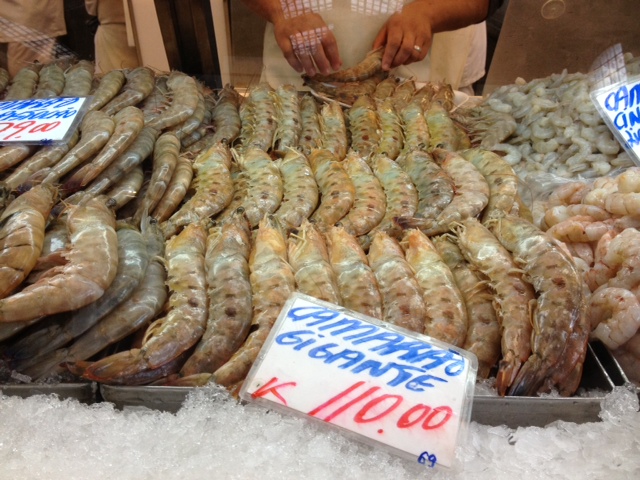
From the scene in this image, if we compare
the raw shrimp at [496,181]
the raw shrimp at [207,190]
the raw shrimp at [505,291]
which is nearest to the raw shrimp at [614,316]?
the raw shrimp at [505,291]

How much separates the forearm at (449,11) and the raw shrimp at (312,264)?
1935 mm

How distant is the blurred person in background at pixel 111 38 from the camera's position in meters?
3.12

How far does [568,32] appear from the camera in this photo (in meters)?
3.84

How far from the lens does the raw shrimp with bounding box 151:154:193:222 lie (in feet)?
7.88

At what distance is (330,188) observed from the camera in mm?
2605

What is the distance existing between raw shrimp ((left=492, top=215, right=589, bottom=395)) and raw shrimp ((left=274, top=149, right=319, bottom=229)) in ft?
3.14

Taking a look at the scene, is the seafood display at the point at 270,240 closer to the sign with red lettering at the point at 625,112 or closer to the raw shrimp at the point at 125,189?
the raw shrimp at the point at 125,189

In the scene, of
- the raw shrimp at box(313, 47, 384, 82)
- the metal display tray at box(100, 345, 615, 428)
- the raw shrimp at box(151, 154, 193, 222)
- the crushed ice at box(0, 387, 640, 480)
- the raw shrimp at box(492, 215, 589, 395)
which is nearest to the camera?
the crushed ice at box(0, 387, 640, 480)

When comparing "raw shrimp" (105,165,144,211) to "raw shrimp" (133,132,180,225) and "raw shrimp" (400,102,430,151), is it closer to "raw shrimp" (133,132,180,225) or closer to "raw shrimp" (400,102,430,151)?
"raw shrimp" (133,132,180,225)

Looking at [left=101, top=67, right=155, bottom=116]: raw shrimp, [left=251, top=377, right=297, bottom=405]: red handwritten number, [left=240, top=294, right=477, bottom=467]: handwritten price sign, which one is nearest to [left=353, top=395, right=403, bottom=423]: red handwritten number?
[left=240, top=294, right=477, bottom=467]: handwritten price sign

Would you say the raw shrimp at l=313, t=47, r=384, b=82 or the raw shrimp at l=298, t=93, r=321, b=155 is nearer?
the raw shrimp at l=298, t=93, r=321, b=155

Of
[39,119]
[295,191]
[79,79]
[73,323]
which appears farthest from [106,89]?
[73,323]

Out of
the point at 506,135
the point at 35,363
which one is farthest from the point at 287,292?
the point at 506,135

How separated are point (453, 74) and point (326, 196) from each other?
7.46 feet
